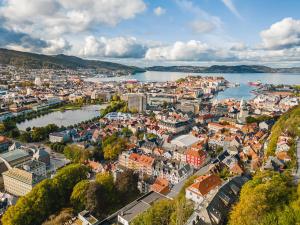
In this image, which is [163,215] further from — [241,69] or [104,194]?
[241,69]

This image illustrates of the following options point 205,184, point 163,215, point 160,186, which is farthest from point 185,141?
point 163,215

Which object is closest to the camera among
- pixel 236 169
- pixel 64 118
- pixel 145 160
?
pixel 236 169

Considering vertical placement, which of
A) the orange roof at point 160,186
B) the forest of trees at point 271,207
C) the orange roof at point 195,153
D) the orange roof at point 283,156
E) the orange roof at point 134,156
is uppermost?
the forest of trees at point 271,207

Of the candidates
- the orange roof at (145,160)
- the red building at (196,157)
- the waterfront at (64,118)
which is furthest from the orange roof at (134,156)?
the waterfront at (64,118)

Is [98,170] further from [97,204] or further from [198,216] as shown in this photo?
[198,216]

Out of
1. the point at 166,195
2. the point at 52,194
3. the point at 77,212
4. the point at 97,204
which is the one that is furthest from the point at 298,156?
the point at 52,194

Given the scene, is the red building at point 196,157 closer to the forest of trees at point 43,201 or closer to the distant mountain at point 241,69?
the forest of trees at point 43,201
